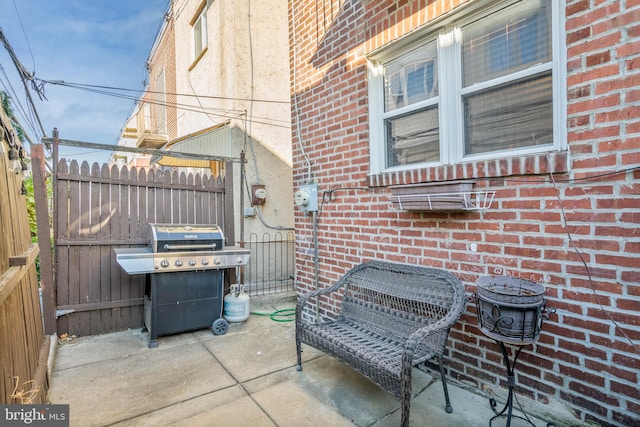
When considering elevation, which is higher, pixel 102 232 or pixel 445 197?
pixel 445 197

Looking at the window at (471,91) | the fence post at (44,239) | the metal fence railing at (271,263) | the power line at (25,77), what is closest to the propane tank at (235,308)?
the metal fence railing at (271,263)

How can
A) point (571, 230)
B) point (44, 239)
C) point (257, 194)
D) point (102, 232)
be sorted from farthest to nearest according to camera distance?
point (257, 194)
point (102, 232)
point (44, 239)
point (571, 230)

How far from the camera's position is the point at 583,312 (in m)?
1.95

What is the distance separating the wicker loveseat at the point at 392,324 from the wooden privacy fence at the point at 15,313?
1.82 m

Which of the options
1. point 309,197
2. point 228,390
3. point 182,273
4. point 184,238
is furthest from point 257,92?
point 228,390

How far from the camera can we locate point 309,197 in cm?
390

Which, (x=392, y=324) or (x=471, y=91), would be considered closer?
(x=471, y=91)

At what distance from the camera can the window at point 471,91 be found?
2168mm

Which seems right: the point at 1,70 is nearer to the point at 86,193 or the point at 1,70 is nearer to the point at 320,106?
the point at 86,193

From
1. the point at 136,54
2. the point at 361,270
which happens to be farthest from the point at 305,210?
the point at 136,54

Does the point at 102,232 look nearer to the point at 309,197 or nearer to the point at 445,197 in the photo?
the point at 309,197

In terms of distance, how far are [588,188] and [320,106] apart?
2.71 m

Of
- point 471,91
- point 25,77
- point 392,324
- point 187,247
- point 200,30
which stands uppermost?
point 200,30

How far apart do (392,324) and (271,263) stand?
3422 millimetres
